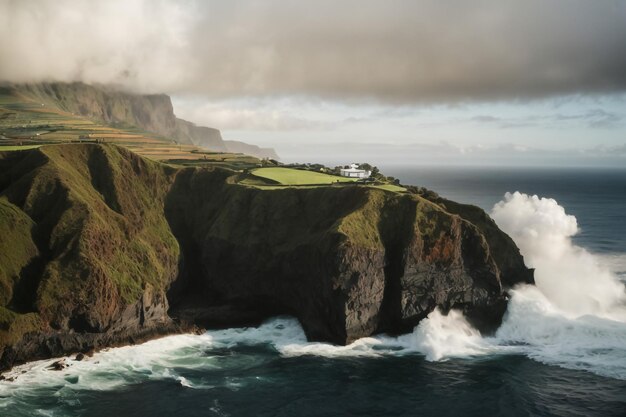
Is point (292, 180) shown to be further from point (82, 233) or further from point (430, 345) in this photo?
point (430, 345)

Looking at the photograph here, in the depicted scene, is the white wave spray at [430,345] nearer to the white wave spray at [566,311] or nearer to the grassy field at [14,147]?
the white wave spray at [566,311]

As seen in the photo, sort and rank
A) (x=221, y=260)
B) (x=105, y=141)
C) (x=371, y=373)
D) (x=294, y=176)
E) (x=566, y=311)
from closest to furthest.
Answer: (x=371, y=373)
(x=566, y=311)
(x=221, y=260)
(x=294, y=176)
(x=105, y=141)

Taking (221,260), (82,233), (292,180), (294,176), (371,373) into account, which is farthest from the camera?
(294,176)

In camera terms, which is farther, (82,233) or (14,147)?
(14,147)

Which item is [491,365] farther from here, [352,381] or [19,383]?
[19,383]

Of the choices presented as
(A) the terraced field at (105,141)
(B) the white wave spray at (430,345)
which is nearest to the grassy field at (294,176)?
(A) the terraced field at (105,141)

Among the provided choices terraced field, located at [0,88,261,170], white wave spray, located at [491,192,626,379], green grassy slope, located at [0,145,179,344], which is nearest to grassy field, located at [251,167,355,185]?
terraced field, located at [0,88,261,170]

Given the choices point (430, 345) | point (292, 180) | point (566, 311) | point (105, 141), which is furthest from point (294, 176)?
point (566, 311)
